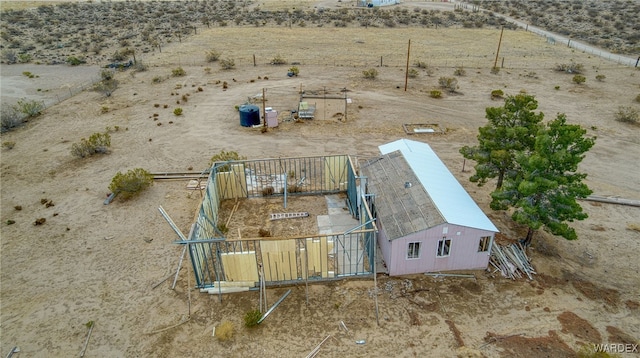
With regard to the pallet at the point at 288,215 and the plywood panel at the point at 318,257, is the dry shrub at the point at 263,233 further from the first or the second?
the plywood panel at the point at 318,257

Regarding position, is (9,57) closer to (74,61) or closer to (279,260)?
(74,61)

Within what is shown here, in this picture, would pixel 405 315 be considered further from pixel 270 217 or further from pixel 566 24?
pixel 566 24

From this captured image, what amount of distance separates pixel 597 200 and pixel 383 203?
1240 cm

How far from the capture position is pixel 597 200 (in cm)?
2155

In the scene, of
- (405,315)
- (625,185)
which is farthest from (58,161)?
(625,185)

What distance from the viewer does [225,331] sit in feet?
46.1

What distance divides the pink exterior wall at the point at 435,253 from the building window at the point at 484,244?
0.55 feet

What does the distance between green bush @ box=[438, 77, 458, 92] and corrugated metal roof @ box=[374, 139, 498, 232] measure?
17363 mm

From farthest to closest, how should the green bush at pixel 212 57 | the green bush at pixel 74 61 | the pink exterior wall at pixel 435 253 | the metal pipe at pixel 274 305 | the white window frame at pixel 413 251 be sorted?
1. the green bush at pixel 212 57
2. the green bush at pixel 74 61
3. the white window frame at pixel 413 251
4. the pink exterior wall at pixel 435 253
5. the metal pipe at pixel 274 305

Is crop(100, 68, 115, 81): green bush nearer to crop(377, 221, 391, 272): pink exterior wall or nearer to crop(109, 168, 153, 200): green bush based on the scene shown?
crop(109, 168, 153, 200): green bush

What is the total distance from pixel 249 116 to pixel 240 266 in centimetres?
1679

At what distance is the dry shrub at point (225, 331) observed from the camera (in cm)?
1395

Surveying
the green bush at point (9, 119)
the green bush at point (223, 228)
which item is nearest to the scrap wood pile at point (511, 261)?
the green bush at point (223, 228)

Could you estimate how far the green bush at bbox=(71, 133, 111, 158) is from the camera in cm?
2603
